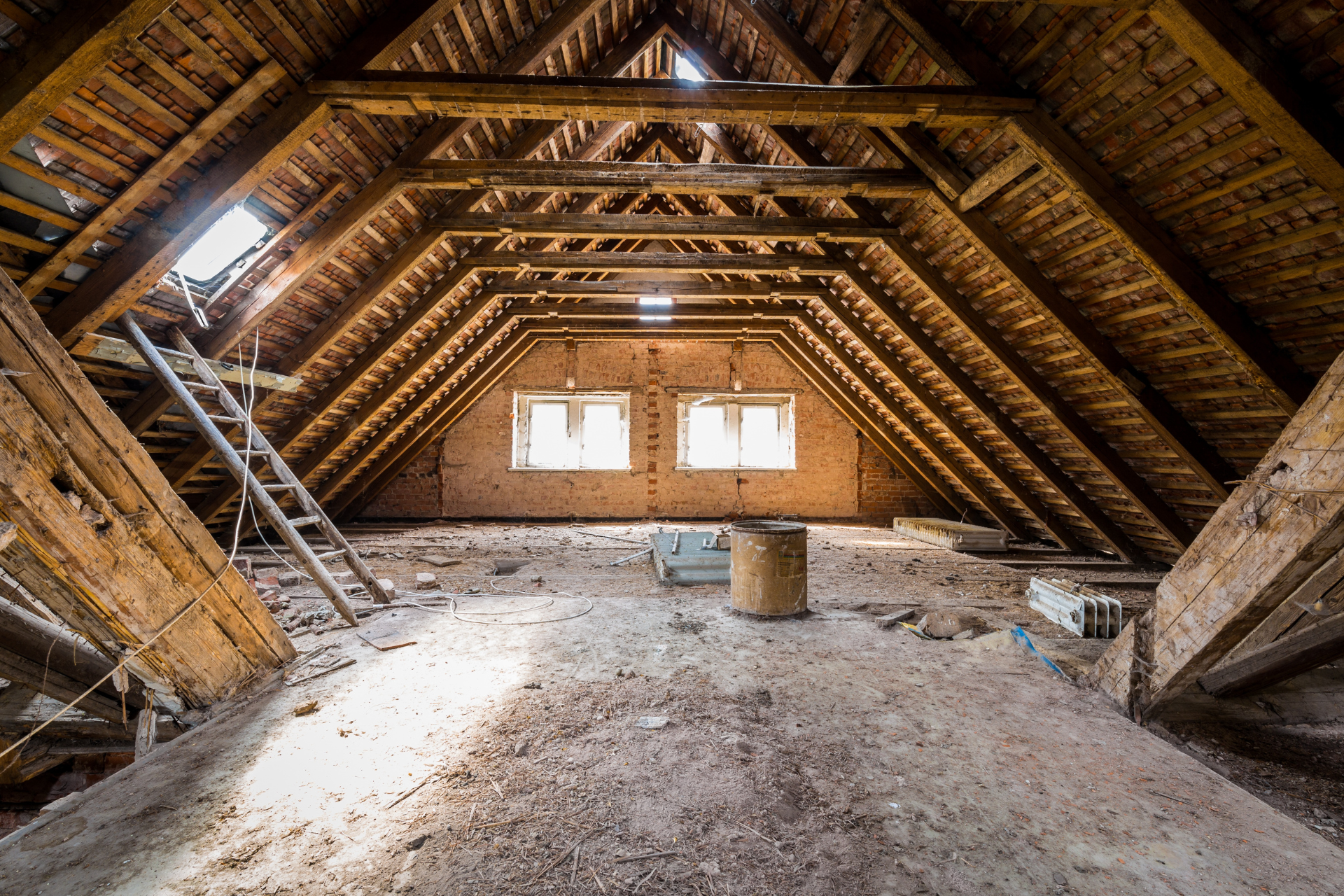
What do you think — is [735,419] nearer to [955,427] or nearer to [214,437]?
[955,427]

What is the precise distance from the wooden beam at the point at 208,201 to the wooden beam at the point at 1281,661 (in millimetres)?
5458

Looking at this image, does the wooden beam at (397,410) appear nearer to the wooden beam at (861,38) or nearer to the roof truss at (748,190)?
the roof truss at (748,190)

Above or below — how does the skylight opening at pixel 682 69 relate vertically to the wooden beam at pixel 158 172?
above

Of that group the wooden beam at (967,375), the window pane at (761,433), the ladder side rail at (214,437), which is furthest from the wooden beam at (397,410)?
the window pane at (761,433)

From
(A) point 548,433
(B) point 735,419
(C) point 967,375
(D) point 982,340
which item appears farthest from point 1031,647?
(A) point 548,433

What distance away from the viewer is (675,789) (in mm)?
1923

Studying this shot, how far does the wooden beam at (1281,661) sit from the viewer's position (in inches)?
101

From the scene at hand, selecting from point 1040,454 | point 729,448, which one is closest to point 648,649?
point 1040,454

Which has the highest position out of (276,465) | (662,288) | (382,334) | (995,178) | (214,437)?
(662,288)

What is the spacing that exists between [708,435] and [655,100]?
286 inches

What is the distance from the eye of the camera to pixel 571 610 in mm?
4145

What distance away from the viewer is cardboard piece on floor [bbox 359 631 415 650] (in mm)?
3354

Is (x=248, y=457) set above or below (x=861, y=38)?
below

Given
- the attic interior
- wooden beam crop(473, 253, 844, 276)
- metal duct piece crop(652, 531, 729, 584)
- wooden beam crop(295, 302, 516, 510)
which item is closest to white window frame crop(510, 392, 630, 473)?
wooden beam crop(295, 302, 516, 510)
